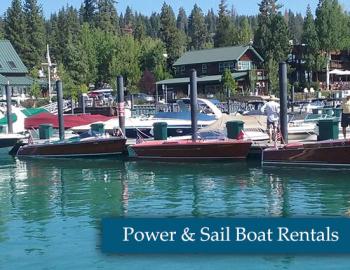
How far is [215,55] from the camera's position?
82500 millimetres

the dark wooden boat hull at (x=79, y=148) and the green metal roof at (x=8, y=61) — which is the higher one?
the green metal roof at (x=8, y=61)

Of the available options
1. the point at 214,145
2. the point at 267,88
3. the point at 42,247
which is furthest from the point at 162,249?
the point at 267,88

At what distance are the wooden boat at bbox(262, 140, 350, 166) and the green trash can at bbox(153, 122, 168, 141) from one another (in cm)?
807

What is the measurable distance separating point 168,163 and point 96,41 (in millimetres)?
62063

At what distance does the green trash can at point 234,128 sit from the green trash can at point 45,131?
1100 centimetres

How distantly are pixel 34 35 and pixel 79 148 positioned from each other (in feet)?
225

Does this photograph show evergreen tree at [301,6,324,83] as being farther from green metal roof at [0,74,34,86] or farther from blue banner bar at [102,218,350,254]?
blue banner bar at [102,218,350,254]

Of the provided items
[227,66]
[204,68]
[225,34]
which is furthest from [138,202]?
[225,34]

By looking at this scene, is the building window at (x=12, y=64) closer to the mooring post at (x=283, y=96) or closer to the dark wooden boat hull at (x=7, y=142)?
the dark wooden boat hull at (x=7, y=142)

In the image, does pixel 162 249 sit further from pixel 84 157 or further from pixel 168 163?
pixel 84 157

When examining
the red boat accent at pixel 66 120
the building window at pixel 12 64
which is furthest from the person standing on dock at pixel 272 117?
the building window at pixel 12 64

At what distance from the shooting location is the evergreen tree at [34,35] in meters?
91.5

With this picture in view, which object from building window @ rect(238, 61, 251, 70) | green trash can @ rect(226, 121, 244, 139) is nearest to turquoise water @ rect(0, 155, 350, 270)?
green trash can @ rect(226, 121, 244, 139)

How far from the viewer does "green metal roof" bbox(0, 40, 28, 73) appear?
2844 inches
